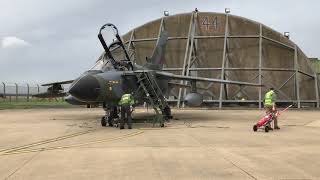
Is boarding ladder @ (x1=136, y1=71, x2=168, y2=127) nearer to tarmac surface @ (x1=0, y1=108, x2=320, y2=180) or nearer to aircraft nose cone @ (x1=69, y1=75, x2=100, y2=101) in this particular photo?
aircraft nose cone @ (x1=69, y1=75, x2=100, y2=101)

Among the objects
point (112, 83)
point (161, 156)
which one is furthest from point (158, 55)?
point (161, 156)

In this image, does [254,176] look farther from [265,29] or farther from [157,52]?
[265,29]

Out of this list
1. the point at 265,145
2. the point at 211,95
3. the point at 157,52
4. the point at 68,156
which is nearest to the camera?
the point at 68,156

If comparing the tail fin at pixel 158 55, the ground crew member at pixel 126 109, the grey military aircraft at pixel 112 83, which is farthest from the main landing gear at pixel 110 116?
the tail fin at pixel 158 55

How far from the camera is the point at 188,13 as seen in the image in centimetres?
4484

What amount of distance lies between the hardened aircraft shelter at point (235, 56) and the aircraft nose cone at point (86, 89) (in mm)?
23543

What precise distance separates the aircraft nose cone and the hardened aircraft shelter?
23.5 metres

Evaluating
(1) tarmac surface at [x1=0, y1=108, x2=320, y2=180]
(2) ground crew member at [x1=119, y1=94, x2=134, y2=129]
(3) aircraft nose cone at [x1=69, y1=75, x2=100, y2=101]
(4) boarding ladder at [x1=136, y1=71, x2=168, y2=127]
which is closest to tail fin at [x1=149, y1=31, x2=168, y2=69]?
(4) boarding ladder at [x1=136, y1=71, x2=168, y2=127]

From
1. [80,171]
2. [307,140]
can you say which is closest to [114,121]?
[307,140]

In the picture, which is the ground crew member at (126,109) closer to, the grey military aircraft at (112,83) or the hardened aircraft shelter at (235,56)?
the grey military aircraft at (112,83)

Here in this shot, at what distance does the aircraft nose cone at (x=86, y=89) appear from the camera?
17.6 m

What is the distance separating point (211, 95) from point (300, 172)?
116 ft

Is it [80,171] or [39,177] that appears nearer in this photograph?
[39,177]

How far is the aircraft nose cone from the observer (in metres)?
17.6
